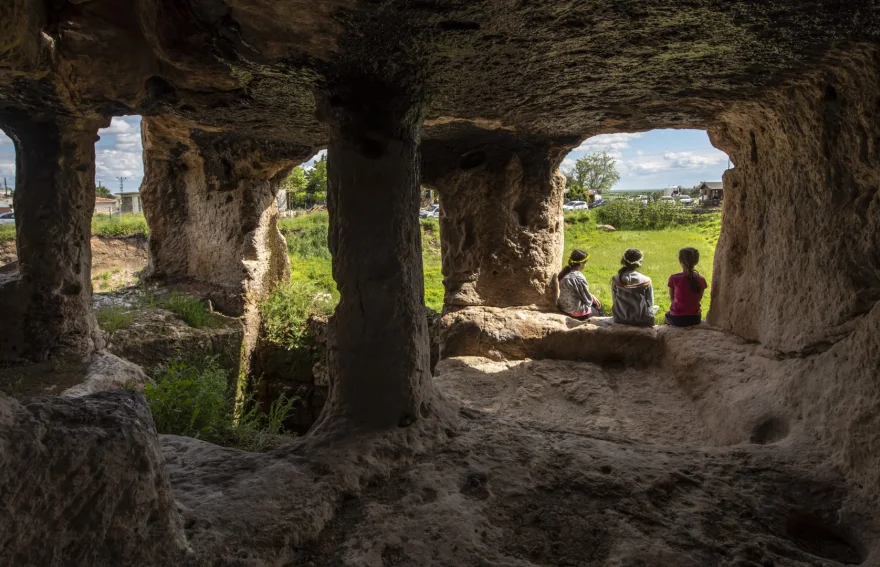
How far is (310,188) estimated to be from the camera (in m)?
29.7

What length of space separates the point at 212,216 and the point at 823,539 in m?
8.68

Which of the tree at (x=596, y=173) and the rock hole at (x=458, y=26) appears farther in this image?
the tree at (x=596, y=173)

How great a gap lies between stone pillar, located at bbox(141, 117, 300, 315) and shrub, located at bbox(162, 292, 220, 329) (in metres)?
0.59

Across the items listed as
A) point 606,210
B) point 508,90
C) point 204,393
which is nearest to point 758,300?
point 508,90

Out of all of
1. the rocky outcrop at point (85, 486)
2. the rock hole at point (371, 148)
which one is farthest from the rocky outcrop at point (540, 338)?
the rocky outcrop at point (85, 486)

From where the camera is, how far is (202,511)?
90.6 inches

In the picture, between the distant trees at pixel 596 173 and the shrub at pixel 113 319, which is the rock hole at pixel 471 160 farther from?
the distant trees at pixel 596 173

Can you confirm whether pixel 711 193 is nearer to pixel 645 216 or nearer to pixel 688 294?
pixel 645 216

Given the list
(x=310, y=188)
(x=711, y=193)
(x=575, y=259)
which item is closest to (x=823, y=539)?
(x=575, y=259)

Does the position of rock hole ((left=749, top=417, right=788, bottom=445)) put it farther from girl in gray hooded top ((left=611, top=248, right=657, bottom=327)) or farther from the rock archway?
girl in gray hooded top ((left=611, top=248, right=657, bottom=327))

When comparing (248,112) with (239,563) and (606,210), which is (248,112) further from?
(606,210)

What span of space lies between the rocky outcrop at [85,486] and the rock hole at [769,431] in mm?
3237

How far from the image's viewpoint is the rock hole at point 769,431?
136 inches

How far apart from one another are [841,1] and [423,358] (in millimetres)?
2631
